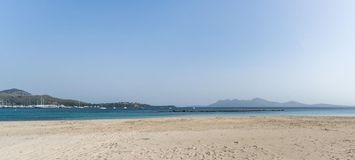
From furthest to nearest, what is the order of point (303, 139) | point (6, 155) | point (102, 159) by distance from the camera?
point (303, 139) → point (6, 155) → point (102, 159)

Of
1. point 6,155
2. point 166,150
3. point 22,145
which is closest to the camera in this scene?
point 6,155

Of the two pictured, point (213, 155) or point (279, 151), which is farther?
point (279, 151)

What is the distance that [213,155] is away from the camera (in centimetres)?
1327

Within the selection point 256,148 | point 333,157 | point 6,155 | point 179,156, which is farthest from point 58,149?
point 333,157

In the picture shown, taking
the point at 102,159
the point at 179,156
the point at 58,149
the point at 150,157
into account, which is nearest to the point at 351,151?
the point at 179,156

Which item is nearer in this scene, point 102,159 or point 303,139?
point 102,159

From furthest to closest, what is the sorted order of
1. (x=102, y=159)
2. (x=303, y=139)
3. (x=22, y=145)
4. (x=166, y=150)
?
(x=303, y=139) < (x=22, y=145) < (x=166, y=150) < (x=102, y=159)

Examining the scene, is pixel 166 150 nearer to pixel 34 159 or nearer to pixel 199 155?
pixel 199 155

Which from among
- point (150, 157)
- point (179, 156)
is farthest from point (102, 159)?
point (179, 156)

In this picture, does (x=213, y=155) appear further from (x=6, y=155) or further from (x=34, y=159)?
(x=6, y=155)

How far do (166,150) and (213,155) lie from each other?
7.27ft

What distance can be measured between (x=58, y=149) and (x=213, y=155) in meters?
5.98

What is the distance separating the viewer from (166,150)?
48.6ft

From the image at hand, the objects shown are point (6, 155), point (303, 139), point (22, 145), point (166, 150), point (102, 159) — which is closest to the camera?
point (102, 159)
